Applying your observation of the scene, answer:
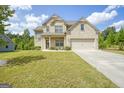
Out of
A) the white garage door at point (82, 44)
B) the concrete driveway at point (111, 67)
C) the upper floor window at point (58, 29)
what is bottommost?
the concrete driveway at point (111, 67)

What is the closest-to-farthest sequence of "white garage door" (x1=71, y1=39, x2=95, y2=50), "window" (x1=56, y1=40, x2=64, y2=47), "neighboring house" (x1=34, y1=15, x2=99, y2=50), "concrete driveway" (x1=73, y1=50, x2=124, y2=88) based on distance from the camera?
"concrete driveway" (x1=73, y1=50, x2=124, y2=88)
"white garage door" (x1=71, y1=39, x2=95, y2=50)
"neighboring house" (x1=34, y1=15, x2=99, y2=50)
"window" (x1=56, y1=40, x2=64, y2=47)

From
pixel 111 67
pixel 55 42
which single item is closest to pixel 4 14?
pixel 111 67

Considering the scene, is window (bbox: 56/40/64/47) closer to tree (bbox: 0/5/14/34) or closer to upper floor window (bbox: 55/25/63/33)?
upper floor window (bbox: 55/25/63/33)

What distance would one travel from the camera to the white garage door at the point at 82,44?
23562mm

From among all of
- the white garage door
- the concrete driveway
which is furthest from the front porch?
the concrete driveway

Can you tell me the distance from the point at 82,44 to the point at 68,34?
2050 millimetres

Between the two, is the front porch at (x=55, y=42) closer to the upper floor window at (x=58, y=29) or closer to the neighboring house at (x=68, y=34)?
the neighboring house at (x=68, y=34)

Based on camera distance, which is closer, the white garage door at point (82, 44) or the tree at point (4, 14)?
the tree at point (4, 14)

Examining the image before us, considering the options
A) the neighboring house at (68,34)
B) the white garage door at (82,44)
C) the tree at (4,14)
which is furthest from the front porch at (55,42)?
the tree at (4,14)

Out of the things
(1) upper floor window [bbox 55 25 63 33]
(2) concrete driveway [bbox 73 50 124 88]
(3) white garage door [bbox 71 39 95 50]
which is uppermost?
(1) upper floor window [bbox 55 25 63 33]

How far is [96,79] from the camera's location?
654 centimetres

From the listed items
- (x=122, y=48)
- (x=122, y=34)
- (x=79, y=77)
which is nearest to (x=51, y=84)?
(x=79, y=77)

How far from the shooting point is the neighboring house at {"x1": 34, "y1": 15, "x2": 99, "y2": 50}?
23.7 meters
